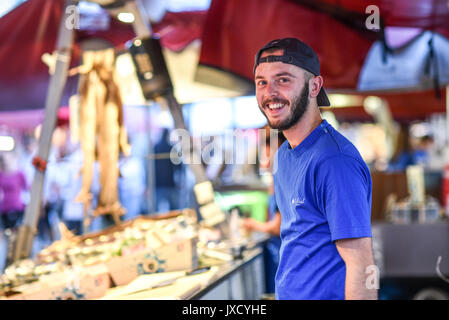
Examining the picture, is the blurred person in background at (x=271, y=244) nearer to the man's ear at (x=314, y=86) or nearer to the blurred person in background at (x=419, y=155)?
the man's ear at (x=314, y=86)

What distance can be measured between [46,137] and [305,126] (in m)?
1.86

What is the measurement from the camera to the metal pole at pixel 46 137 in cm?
263

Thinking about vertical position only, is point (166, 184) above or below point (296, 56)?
below

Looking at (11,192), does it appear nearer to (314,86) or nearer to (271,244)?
(271,244)

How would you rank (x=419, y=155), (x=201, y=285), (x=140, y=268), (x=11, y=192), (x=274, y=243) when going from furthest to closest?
(x=419, y=155)
(x=11, y=192)
(x=274, y=243)
(x=140, y=268)
(x=201, y=285)

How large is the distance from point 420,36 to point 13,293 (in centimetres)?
264

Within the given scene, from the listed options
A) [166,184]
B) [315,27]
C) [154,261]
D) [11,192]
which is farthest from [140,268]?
[11,192]

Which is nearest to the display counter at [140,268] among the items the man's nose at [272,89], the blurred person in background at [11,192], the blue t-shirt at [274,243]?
the blue t-shirt at [274,243]

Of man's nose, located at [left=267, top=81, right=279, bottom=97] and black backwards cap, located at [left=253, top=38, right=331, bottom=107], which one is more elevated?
black backwards cap, located at [left=253, top=38, right=331, bottom=107]

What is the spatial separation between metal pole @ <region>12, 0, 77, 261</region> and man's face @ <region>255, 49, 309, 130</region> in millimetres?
1686

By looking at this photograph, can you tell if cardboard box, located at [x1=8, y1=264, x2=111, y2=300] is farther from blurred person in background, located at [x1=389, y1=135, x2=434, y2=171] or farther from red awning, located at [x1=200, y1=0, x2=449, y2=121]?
blurred person in background, located at [x1=389, y1=135, x2=434, y2=171]

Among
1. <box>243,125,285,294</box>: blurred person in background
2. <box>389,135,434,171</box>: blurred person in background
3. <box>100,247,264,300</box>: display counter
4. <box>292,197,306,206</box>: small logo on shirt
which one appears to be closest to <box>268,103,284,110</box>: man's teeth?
<box>292,197,306,206</box>: small logo on shirt

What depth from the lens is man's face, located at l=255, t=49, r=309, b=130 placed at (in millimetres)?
1322

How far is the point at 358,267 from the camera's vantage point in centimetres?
124
